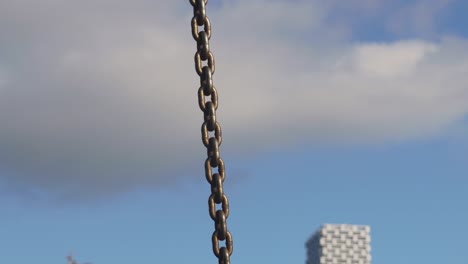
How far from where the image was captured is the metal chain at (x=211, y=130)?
755 centimetres

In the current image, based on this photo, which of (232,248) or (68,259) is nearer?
(232,248)

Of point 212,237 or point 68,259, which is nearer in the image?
point 212,237

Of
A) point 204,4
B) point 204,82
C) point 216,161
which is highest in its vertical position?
point 204,4

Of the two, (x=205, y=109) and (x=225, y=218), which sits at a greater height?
(x=205, y=109)

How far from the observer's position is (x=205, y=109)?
763 centimetres

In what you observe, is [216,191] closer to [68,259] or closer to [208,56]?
[208,56]

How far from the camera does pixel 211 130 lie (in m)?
7.58

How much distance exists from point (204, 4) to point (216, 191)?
1.19 m

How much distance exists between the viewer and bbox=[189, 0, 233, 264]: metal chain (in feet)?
24.8

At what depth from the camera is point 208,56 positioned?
7.65 metres

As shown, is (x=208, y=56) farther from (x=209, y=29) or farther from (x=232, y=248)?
(x=232, y=248)

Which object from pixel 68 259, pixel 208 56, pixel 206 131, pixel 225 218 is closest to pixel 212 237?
pixel 225 218

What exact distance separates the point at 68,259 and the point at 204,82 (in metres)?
132

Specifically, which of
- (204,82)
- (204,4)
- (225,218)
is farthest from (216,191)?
(204,4)
